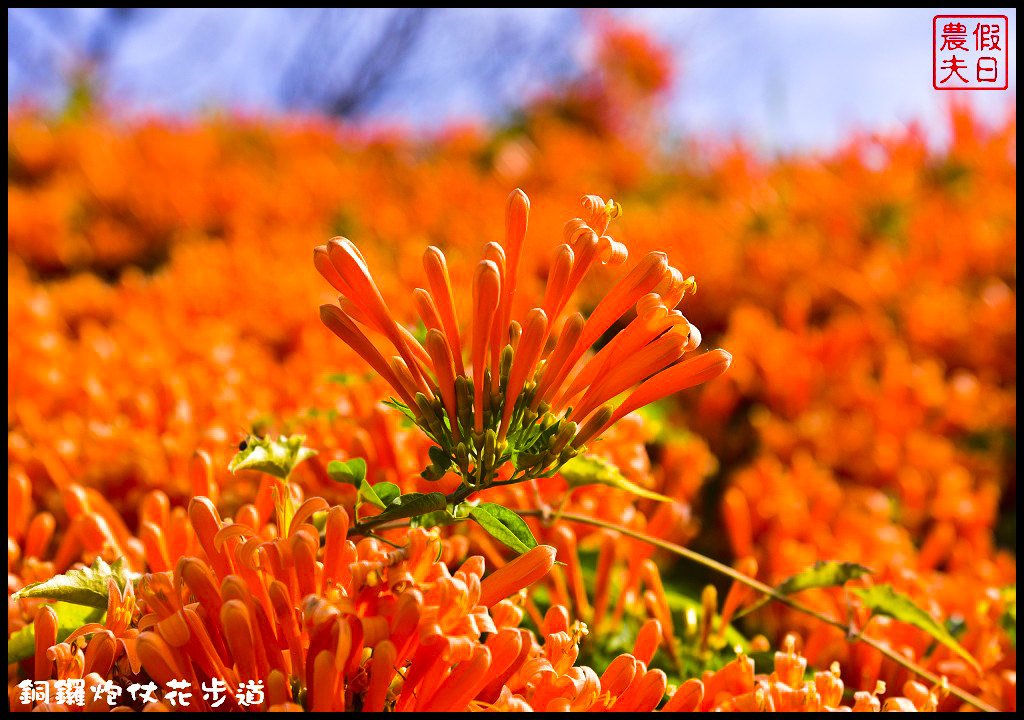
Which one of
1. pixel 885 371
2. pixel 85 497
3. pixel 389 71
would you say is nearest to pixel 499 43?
pixel 389 71

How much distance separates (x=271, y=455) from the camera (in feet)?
3.87

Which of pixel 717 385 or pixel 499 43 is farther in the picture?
pixel 499 43

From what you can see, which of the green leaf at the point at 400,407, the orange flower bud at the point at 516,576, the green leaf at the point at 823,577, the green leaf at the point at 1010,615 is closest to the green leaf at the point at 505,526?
the orange flower bud at the point at 516,576

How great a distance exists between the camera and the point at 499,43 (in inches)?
647

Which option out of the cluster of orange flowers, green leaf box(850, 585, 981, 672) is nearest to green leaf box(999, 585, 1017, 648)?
the cluster of orange flowers

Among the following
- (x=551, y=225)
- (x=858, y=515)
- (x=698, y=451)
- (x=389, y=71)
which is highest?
(x=389, y=71)

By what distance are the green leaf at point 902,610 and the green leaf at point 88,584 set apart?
1.03 meters

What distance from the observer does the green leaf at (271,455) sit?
115 cm

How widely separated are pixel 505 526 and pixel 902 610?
2.34 feet

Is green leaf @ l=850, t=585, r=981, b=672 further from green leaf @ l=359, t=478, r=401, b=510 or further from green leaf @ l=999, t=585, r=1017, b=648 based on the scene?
green leaf @ l=359, t=478, r=401, b=510

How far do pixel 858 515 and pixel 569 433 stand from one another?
1623mm

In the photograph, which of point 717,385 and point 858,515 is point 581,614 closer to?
point 858,515

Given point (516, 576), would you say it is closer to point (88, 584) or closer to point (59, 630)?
point (88, 584)

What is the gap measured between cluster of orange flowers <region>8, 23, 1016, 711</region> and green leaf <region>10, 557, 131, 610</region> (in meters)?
0.02
